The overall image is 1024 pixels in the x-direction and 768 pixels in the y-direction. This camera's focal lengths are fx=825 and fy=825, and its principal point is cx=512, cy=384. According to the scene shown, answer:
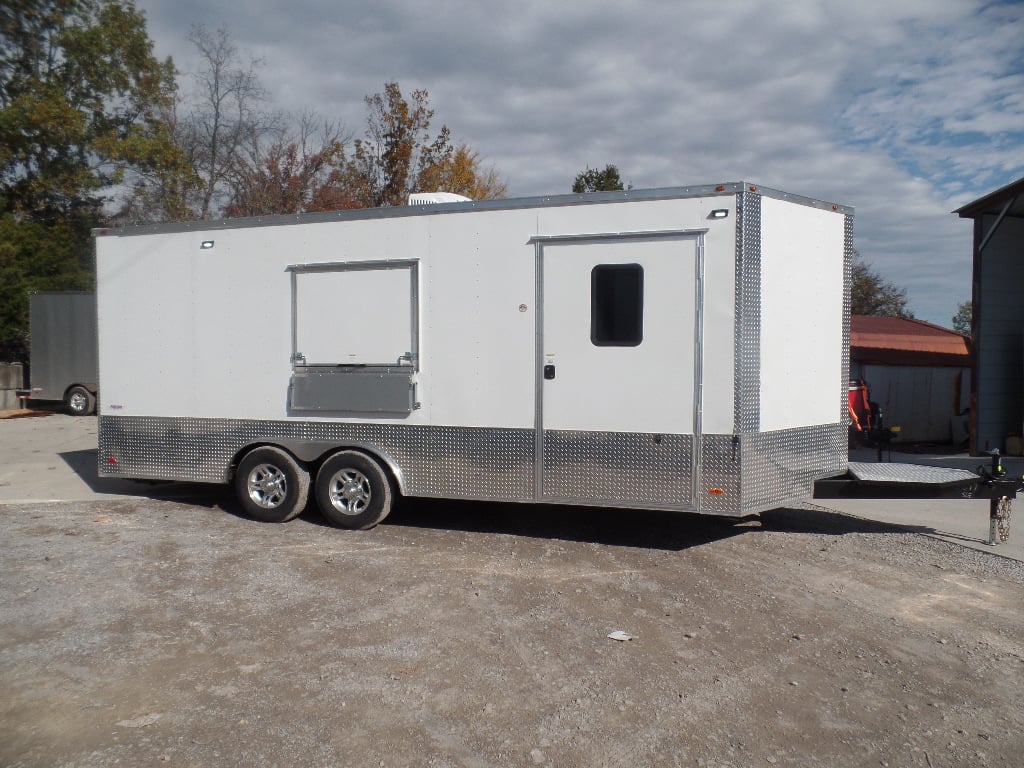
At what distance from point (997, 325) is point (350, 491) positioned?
1069cm

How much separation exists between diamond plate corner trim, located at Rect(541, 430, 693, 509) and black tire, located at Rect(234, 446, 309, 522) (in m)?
2.53

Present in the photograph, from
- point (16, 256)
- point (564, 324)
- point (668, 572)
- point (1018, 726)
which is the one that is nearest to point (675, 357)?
point (564, 324)

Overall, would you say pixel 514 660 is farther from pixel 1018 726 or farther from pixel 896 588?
pixel 896 588

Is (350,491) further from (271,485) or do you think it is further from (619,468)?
(619,468)

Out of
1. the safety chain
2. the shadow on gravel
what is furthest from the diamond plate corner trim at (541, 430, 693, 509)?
the safety chain

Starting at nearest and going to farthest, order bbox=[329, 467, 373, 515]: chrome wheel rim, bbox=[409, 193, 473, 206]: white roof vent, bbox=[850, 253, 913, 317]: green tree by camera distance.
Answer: bbox=[329, 467, 373, 515]: chrome wheel rim
bbox=[409, 193, 473, 206]: white roof vent
bbox=[850, 253, 913, 317]: green tree

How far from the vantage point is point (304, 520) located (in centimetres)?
821

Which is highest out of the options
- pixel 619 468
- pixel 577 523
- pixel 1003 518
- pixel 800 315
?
pixel 800 315

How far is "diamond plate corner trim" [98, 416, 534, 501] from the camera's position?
7102 mm

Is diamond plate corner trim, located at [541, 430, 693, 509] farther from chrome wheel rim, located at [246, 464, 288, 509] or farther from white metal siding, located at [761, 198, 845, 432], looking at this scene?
chrome wheel rim, located at [246, 464, 288, 509]

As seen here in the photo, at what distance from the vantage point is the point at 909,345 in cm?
1617

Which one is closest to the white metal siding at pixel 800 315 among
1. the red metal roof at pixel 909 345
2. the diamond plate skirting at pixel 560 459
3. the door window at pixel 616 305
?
the diamond plate skirting at pixel 560 459

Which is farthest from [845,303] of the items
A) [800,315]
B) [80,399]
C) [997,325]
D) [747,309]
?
[80,399]

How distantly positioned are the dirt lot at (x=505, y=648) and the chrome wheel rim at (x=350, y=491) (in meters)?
0.36
